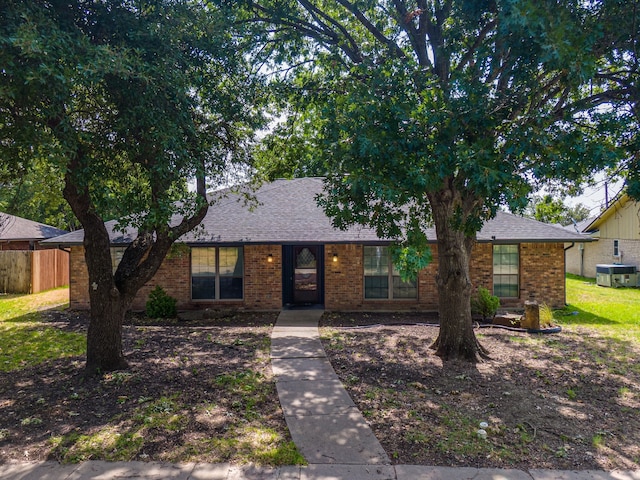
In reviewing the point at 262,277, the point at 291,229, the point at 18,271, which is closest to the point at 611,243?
the point at 291,229

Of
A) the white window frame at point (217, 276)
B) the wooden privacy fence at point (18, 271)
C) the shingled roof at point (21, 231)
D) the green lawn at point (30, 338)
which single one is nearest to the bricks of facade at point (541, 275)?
the white window frame at point (217, 276)

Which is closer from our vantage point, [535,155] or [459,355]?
[535,155]

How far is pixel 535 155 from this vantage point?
220 inches

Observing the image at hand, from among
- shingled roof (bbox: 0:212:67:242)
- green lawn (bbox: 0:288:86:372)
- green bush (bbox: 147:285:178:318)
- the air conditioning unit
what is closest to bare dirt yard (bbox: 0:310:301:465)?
green lawn (bbox: 0:288:86:372)

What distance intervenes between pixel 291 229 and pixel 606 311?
1014 cm

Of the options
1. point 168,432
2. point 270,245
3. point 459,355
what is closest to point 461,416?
point 459,355

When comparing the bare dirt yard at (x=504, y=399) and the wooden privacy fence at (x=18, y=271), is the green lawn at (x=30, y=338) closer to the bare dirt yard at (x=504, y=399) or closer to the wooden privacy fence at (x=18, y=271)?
the wooden privacy fence at (x=18, y=271)

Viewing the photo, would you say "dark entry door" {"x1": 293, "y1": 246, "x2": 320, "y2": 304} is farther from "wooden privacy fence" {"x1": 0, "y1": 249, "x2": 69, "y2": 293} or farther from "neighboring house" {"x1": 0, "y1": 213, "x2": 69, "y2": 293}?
"wooden privacy fence" {"x1": 0, "y1": 249, "x2": 69, "y2": 293}

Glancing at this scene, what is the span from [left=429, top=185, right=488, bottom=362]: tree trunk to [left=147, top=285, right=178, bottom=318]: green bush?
7780mm

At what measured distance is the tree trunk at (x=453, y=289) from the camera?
7.62 metres

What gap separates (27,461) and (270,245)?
→ 884 centimetres

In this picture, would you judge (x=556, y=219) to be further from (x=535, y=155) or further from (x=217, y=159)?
(x=217, y=159)

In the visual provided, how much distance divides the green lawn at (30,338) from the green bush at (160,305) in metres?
2.31

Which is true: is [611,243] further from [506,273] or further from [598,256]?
[506,273]
